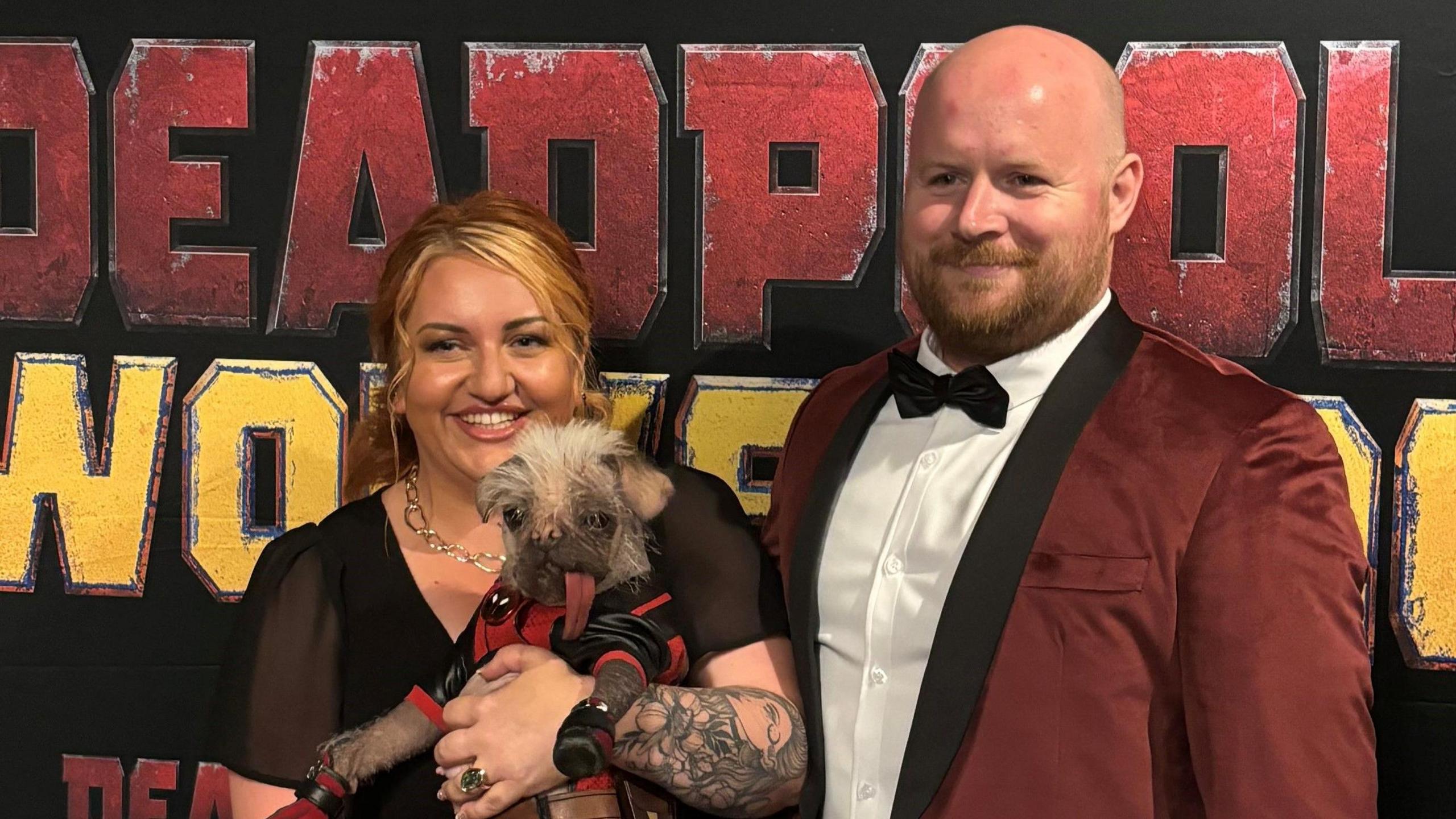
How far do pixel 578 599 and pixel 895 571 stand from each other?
51cm

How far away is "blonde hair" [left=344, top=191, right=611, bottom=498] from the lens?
96.0 inches

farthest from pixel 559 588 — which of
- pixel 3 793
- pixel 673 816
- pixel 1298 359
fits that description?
pixel 3 793

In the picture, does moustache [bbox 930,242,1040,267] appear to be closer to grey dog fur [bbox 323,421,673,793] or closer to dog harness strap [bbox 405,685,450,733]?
grey dog fur [bbox 323,421,673,793]

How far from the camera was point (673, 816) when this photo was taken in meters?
2.16

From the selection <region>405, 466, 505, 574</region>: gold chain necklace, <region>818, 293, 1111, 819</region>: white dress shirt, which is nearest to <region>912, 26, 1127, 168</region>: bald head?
<region>818, 293, 1111, 819</region>: white dress shirt

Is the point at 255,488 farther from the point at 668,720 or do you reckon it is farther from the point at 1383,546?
the point at 1383,546

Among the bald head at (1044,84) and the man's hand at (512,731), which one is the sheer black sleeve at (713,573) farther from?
the bald head at (1044,84)

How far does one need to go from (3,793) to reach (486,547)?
1.61 metres

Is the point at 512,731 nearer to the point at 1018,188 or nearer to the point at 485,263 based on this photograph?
the point at 485,263

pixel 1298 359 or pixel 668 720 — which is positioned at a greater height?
pixel 1298 359

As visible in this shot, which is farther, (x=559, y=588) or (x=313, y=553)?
(x=313, y=553)

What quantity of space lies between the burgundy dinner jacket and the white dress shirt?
0.07 metres

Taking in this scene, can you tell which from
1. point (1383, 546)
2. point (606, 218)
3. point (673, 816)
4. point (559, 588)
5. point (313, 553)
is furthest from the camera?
point (606, 218)

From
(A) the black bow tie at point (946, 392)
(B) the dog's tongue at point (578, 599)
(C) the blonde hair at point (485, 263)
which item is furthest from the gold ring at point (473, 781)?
(A) the black bow tie at point (946, 392)
